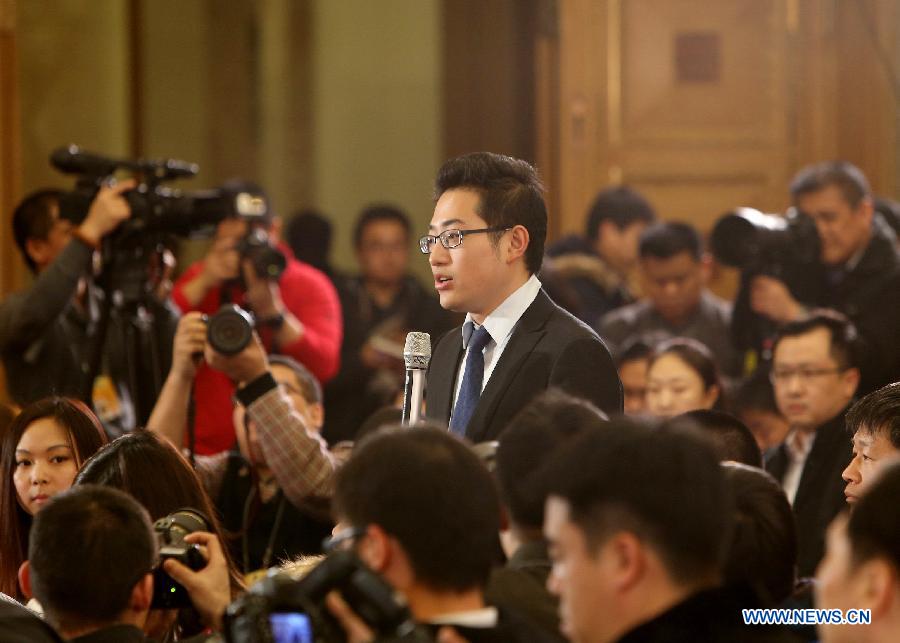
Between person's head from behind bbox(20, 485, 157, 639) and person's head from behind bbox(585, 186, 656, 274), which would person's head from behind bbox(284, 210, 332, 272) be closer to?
person's head from behind bbox(585, 186, 656, 274)

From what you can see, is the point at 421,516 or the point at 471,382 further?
the point at 471,382

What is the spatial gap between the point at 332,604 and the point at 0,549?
156cm

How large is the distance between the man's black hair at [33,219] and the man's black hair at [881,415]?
8.29 ft

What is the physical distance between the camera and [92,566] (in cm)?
203

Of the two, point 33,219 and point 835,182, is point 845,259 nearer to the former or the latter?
point 835,182

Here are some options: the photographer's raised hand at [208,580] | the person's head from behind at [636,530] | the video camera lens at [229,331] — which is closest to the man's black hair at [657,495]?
the person's head from behind at [636,530]

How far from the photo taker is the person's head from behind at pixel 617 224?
5.69 metres

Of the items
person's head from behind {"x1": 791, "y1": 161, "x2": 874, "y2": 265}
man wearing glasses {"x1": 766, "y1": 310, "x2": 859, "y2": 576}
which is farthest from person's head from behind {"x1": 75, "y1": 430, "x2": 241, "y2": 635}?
person's head from behind {"x1": 791, "y1": 161, "x2": 874, "y2": 265}

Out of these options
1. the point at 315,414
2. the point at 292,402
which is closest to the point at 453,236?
the point at 292,402

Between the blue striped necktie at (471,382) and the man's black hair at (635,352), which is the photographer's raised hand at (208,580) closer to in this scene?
the blue striped necktie at (471,382)

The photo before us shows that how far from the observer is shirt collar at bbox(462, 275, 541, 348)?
278 cm

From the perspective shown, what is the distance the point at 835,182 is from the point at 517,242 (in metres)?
2.26

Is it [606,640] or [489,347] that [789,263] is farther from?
[606,640]

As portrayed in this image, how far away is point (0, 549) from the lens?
9.88 feet
